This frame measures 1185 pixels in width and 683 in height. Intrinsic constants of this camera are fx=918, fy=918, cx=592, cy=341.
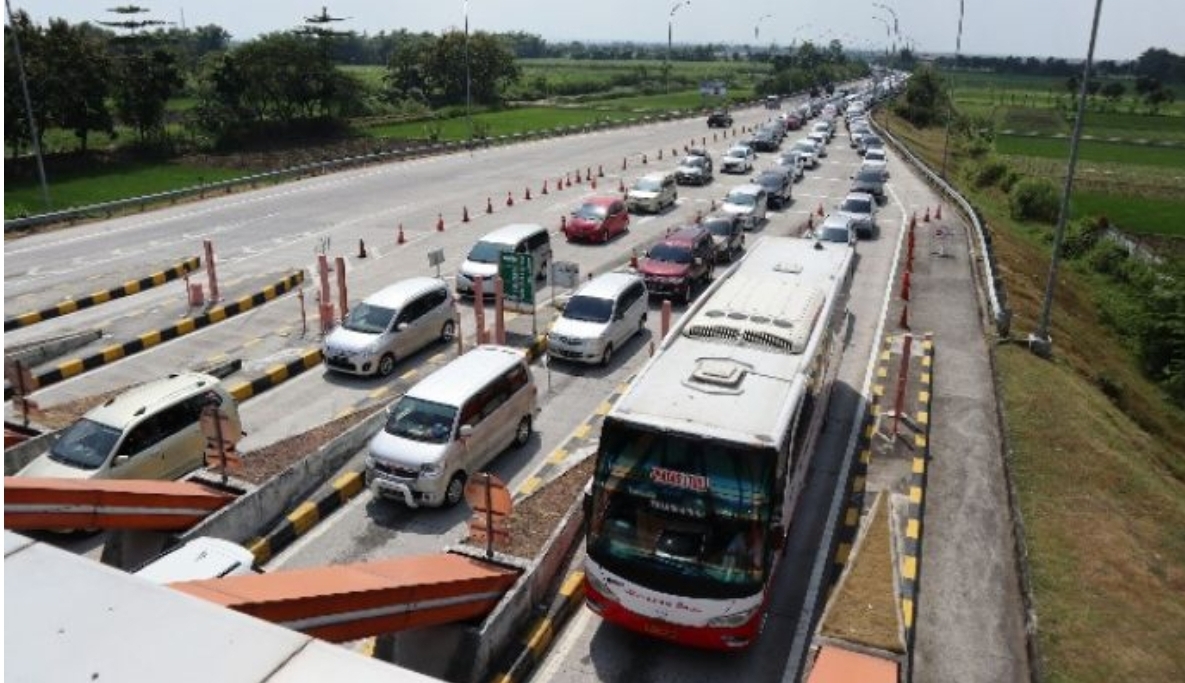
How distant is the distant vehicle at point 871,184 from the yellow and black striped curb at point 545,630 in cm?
3688

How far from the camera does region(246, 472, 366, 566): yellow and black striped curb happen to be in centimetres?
1472

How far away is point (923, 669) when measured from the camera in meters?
12.0

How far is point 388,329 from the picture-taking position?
2211 centimetres

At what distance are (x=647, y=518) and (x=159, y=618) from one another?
8385mm

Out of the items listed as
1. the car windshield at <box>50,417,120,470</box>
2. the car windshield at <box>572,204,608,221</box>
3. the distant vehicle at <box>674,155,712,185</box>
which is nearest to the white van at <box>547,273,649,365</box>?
the car windshield at <box>50,417,120,470</box>

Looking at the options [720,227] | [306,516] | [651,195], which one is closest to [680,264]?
[720,227]

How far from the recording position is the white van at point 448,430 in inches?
621

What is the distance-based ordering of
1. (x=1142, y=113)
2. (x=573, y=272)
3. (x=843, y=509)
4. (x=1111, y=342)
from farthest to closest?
(x=1142, y=113) < (x=1111, y=342) < (x=573, y=272) < (x=843, y=509)

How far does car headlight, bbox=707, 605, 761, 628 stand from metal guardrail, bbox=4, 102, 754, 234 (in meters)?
33.9

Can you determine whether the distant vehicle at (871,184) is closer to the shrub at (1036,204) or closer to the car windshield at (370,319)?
the shrub at (1036,204)

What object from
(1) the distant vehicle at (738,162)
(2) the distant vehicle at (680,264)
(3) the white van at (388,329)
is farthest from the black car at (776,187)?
(3) the white van at (388,329)

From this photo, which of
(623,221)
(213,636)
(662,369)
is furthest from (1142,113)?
(213,636)

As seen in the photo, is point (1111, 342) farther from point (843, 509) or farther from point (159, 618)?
point (159, 618)

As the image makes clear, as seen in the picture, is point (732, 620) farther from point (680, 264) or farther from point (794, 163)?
point (794, 163)
